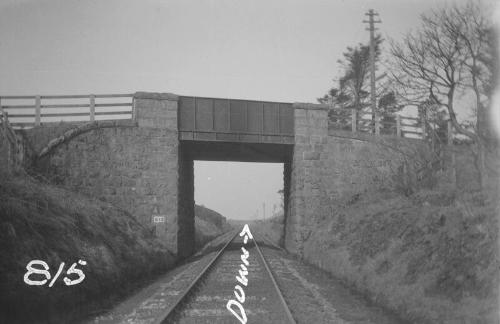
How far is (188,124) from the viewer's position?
62.1ft

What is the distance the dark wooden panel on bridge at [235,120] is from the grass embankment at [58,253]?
5.87 metres

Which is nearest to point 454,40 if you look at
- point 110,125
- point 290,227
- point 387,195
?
point 387,195

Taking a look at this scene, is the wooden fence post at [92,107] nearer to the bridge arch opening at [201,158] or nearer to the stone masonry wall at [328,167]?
the bridge arch opening at [201,158]

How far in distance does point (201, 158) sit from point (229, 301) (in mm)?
17266

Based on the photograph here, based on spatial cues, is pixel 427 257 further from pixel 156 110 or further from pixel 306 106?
pixel 156 110

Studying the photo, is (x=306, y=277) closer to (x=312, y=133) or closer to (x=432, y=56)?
(x=312, y=133)

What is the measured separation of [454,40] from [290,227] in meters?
10.5

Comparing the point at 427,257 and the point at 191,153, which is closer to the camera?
the point at 427,257

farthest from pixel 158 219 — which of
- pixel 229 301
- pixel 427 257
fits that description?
pixel 427 257

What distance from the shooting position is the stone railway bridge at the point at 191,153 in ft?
55.8

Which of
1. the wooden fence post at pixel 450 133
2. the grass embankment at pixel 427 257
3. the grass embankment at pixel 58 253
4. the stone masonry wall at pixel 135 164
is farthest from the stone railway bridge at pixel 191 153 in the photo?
the grass embankment at pixel 427 257

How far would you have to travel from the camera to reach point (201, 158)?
82.6 ft

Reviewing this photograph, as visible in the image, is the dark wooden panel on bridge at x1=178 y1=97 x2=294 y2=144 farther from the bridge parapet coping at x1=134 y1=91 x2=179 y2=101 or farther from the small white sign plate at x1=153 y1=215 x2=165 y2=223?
the small white sign plate at x1=153 y1=215 x2=165 y2=223

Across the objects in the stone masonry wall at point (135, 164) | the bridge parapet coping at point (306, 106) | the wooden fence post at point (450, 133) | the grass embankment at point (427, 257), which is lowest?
the grass embankment at point (427, 257)
